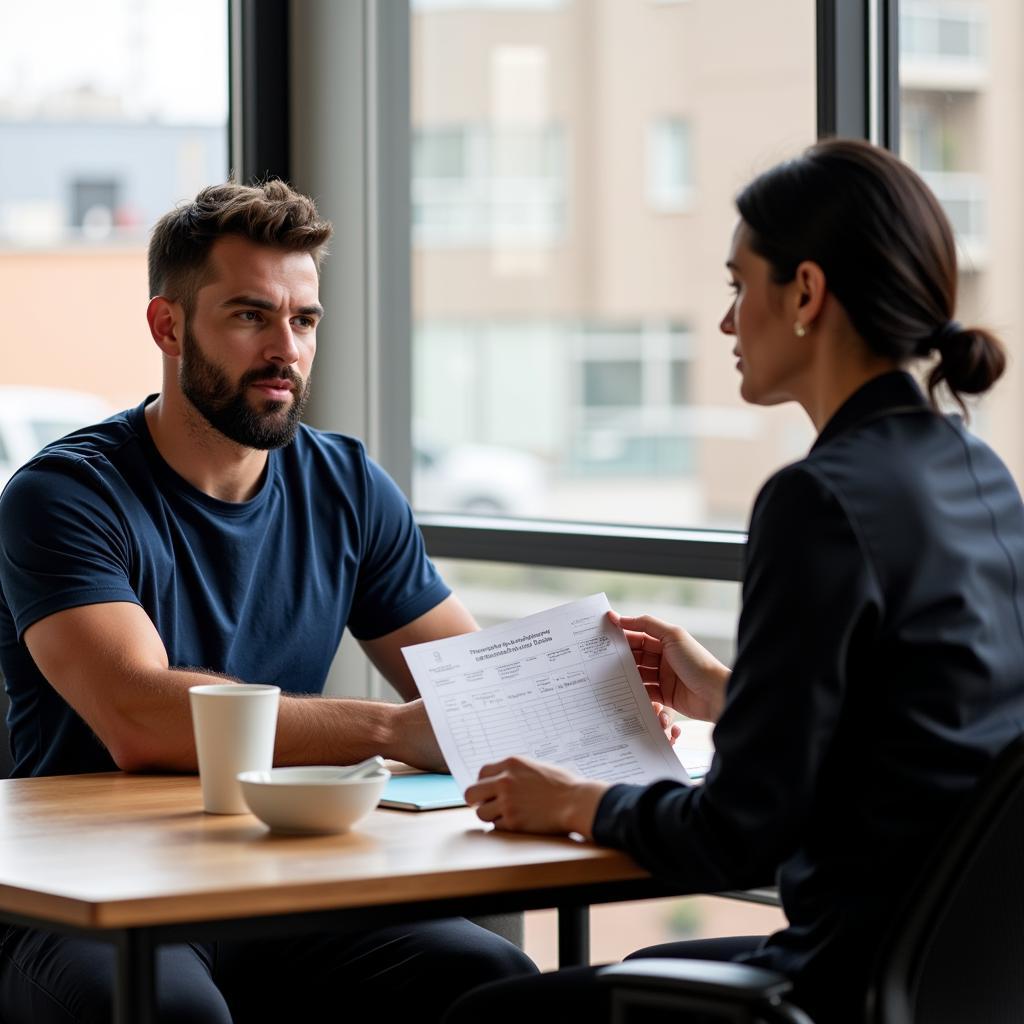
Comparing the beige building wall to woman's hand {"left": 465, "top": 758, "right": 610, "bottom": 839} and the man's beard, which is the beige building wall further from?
woman's hand {"left": 465, "top": 758, "right": 610, "bottom": 839}

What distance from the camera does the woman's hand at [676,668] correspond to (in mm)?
1850

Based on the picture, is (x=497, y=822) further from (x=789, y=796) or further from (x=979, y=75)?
(x=979, y=75)

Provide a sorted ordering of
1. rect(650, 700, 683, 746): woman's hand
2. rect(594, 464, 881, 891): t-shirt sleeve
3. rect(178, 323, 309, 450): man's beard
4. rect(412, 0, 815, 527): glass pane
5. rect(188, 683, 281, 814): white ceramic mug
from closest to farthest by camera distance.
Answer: rect(594, 464, 881, 891): t-shirt sleeve < rect(188, 683, 281, 814): white ceramic mug < rect(650, 700, 683, 746): woman's hand < rect(178, 323, 309, 450): man's beard < rect(412, 0, 815, 527): glass pane

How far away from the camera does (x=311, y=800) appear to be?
146cm

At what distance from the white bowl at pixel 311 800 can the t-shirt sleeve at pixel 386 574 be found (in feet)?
2.84

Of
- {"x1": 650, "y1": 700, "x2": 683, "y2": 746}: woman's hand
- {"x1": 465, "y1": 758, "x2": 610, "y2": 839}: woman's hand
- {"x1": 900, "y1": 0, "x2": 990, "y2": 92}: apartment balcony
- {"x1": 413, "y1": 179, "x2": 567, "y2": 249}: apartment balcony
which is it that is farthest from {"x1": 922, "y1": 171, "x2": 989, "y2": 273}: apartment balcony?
{"x1": 413, "y1": 179, "x2": 567, "y2": 249}: apartment balcony

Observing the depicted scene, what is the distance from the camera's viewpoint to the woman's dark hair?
1417 mm

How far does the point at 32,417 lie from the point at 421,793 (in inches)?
86.4

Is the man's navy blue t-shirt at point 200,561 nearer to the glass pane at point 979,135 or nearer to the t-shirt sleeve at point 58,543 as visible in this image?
the t-shirt sleeve at point 58,543

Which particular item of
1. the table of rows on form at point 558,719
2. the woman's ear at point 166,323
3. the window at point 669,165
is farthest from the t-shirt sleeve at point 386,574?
the window at point 669,165

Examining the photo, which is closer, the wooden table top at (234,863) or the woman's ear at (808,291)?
the wooden table top at (234,863)

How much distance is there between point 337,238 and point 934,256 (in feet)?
7.97

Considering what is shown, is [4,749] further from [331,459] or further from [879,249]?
[879,249]

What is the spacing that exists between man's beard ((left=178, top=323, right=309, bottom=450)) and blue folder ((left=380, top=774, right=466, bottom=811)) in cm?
60
